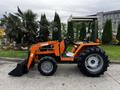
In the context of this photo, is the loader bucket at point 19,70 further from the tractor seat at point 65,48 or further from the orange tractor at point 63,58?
the tractor seat at point 65,48

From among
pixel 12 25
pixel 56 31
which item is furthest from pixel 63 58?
pixel 12 25

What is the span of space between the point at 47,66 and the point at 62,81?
3.08 feet

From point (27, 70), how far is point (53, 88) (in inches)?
79.8

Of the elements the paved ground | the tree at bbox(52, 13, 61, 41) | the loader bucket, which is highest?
the tree at bbox(52, 13, 61, 41)

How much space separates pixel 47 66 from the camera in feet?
26.0

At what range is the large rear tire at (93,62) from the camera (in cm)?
800

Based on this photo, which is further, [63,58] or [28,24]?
[28,24]

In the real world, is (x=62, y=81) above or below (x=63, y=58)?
below

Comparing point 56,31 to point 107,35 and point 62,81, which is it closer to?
point 62,81

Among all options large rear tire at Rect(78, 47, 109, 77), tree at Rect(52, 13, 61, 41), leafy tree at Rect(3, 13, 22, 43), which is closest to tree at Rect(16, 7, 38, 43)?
leafy tree at Rect(3, 13, 22, 43)

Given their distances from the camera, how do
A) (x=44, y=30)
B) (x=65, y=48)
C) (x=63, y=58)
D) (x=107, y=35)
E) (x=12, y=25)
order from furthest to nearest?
(x=107, y=35)
(x=44, y=30)
(x=12, y=25)
(x=65, y=48)
(x=63, y=58)

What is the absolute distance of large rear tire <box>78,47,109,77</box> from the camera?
7996mm

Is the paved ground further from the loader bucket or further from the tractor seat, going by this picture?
the tractor seat

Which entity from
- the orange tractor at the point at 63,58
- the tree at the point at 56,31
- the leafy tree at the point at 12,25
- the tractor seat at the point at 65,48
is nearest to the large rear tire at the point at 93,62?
the orange tractor at the point at 63,58
